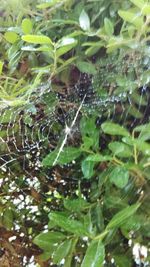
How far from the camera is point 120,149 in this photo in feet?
1.44

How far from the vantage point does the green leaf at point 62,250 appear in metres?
0.49

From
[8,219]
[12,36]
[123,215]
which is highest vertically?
[12,36]

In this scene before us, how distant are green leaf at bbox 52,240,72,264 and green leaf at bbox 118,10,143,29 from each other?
0.22 m

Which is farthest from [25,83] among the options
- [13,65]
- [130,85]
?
[130,85]

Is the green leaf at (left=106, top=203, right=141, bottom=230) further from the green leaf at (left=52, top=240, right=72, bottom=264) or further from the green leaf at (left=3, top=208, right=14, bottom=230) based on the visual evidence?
the green leaf at (left=3, top=208, right=14, bottom=230)

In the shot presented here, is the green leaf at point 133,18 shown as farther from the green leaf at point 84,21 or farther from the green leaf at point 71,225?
the green leaf at point 71,225

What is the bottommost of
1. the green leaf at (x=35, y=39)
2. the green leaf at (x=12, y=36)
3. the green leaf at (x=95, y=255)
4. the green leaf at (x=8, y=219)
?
the green leaf at (x=8, y=219)

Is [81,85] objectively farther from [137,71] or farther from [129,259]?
[129,259]

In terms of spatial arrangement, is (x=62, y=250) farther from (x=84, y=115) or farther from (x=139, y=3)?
(x=139, y=3)

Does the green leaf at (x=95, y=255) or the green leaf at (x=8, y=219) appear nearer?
the green leaf at (x=95, y=255)

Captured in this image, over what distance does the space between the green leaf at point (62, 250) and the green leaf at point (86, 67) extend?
0.56ft

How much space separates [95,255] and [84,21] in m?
0.22

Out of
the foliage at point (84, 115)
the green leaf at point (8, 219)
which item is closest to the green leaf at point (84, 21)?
the foliage at point (84, 115)

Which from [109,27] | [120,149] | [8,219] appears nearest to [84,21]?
[109,27]
